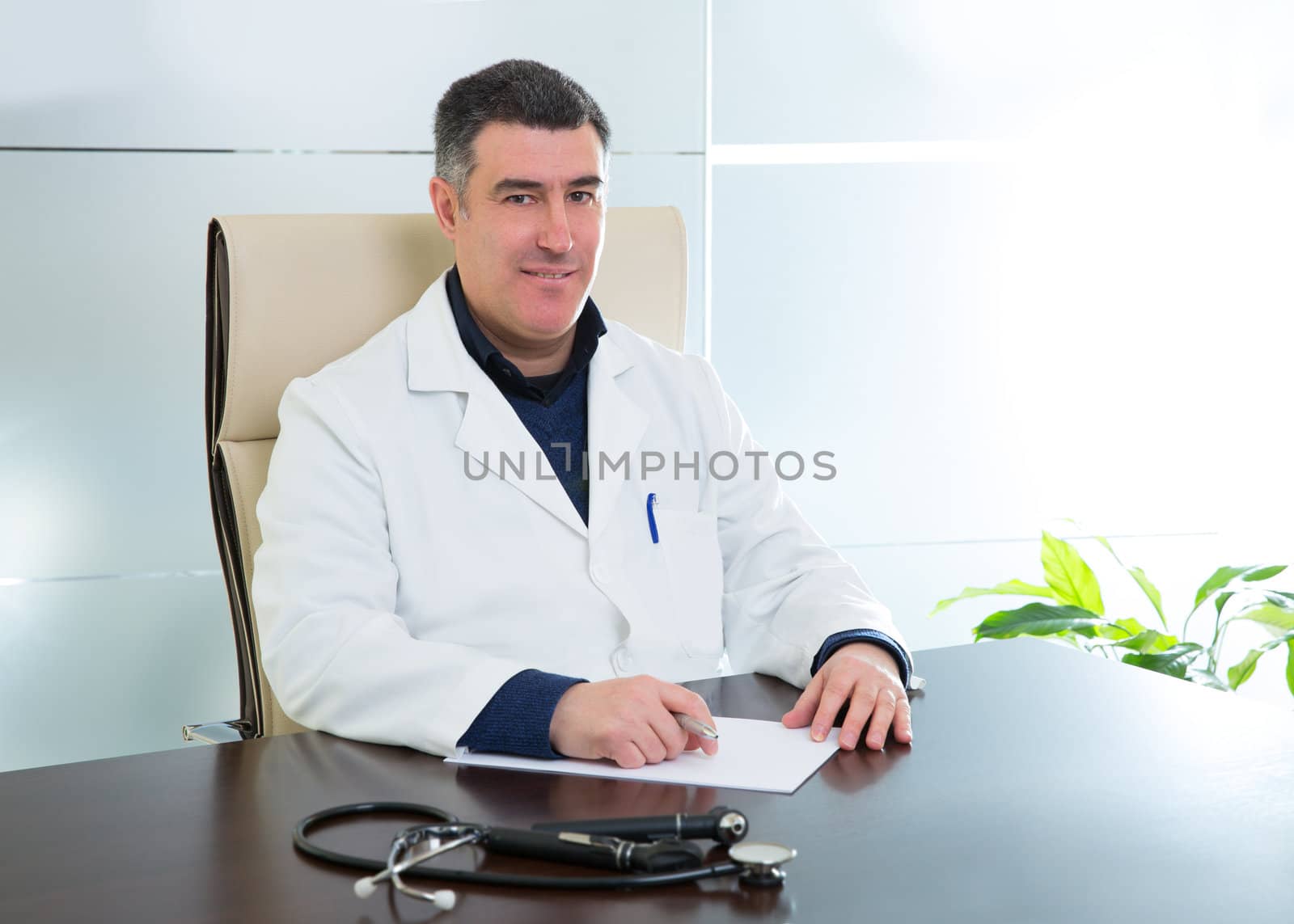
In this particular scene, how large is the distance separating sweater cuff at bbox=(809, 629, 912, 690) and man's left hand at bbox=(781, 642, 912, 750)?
46mm

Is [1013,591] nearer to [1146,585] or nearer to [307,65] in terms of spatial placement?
[1146,585]

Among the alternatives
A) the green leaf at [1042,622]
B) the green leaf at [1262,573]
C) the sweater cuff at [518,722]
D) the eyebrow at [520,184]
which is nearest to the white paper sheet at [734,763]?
the sweater cuff at [518,722]

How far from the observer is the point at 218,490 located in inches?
62.5

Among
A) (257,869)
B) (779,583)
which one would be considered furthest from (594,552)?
(257,869)

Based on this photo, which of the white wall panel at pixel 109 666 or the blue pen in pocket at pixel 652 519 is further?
the white wall panel at pixel 109 666

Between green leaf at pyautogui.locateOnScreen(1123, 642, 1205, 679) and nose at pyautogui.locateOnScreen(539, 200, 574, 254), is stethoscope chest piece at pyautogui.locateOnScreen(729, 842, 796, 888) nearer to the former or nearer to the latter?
nose at pyautogui.locateOnScreen(539, 200, 574, 254)

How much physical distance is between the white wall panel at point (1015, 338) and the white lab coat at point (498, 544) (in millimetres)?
1112

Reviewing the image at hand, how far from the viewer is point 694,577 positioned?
1660 mm

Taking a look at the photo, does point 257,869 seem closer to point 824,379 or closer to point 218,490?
point 218,490

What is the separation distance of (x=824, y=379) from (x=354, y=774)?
204 cm

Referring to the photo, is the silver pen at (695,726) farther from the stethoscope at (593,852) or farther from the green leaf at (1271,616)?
the green leaf at (1271,616)

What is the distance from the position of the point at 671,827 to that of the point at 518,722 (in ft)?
0.97

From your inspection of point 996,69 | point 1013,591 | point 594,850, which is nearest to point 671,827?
point 594,850

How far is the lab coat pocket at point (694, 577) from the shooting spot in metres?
1.62
